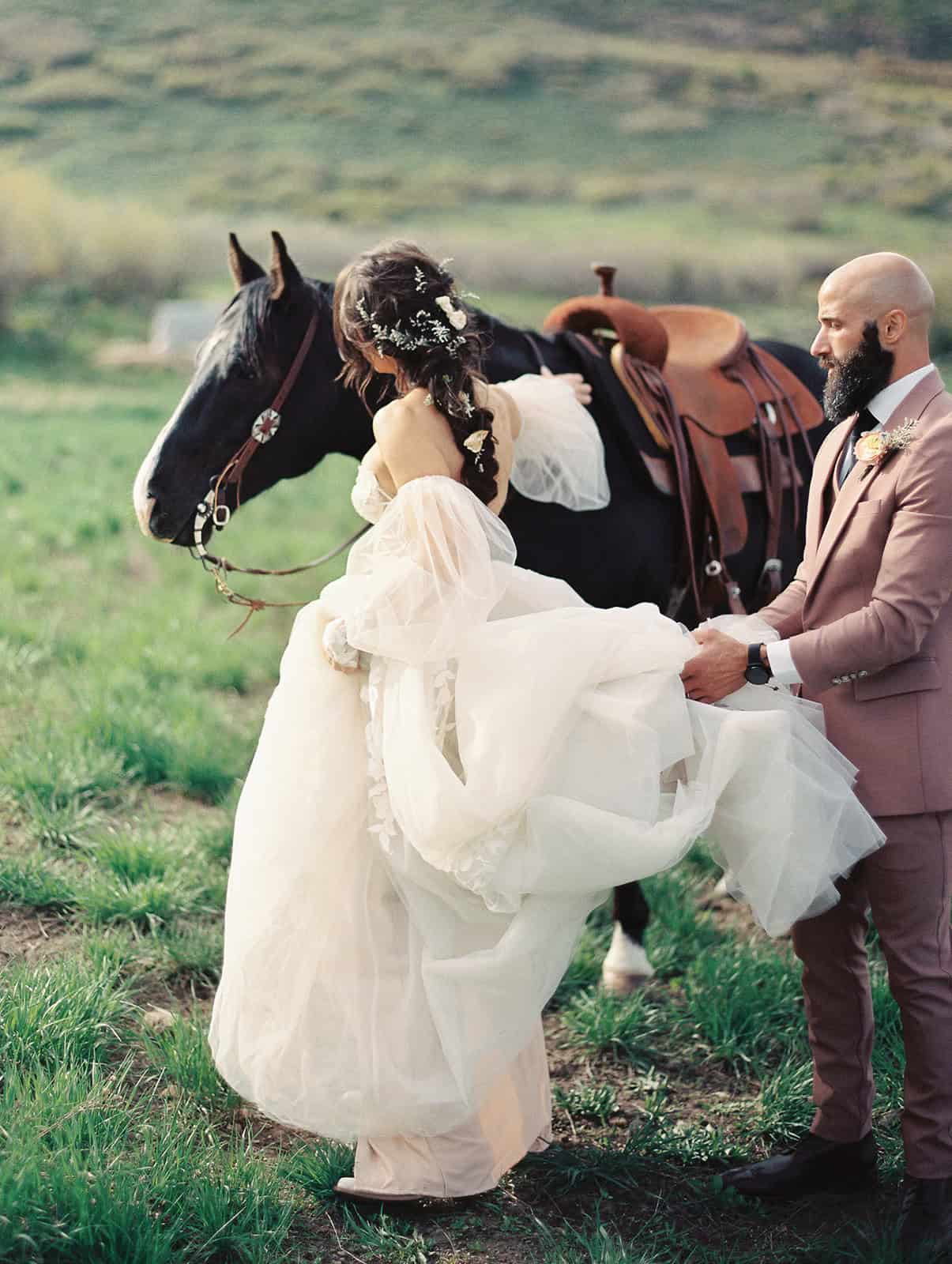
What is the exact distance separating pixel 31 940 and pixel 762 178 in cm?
2309

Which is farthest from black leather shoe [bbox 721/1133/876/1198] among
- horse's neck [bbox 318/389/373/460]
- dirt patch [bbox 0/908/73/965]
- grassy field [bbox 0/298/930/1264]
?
horse's neck [bbox 318/389/373/460]

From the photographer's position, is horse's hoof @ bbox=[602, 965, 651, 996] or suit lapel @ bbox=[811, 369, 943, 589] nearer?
suit lapel @ bbox=[811, 369, 943, 589]

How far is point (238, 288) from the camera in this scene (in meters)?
3.59

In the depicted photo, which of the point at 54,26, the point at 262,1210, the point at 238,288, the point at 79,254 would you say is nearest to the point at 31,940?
the point at 262,1210

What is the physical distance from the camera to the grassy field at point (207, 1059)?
8.09ft

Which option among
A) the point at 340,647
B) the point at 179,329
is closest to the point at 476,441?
the point at 340,647

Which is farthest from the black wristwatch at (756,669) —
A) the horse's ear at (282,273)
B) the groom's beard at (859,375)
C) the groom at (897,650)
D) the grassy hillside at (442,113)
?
the grassy hillside at (442,113)

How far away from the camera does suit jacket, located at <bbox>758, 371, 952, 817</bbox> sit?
Result: 232 centimetres

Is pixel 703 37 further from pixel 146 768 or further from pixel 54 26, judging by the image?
pixel 146 768

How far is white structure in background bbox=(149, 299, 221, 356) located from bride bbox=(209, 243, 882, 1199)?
17.3m

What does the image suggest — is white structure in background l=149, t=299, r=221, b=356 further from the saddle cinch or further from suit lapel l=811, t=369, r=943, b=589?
suit lapel l=811, t=369, r=943, b=589

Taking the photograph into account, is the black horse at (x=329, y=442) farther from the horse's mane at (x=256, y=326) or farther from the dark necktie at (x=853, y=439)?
the dark necktie at (x=853, y=439)

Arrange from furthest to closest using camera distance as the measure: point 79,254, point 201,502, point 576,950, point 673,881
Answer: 1. point 79,254
2. point 673,881
3. point 576,950
4. point 201,502

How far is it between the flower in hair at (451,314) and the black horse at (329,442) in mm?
622
